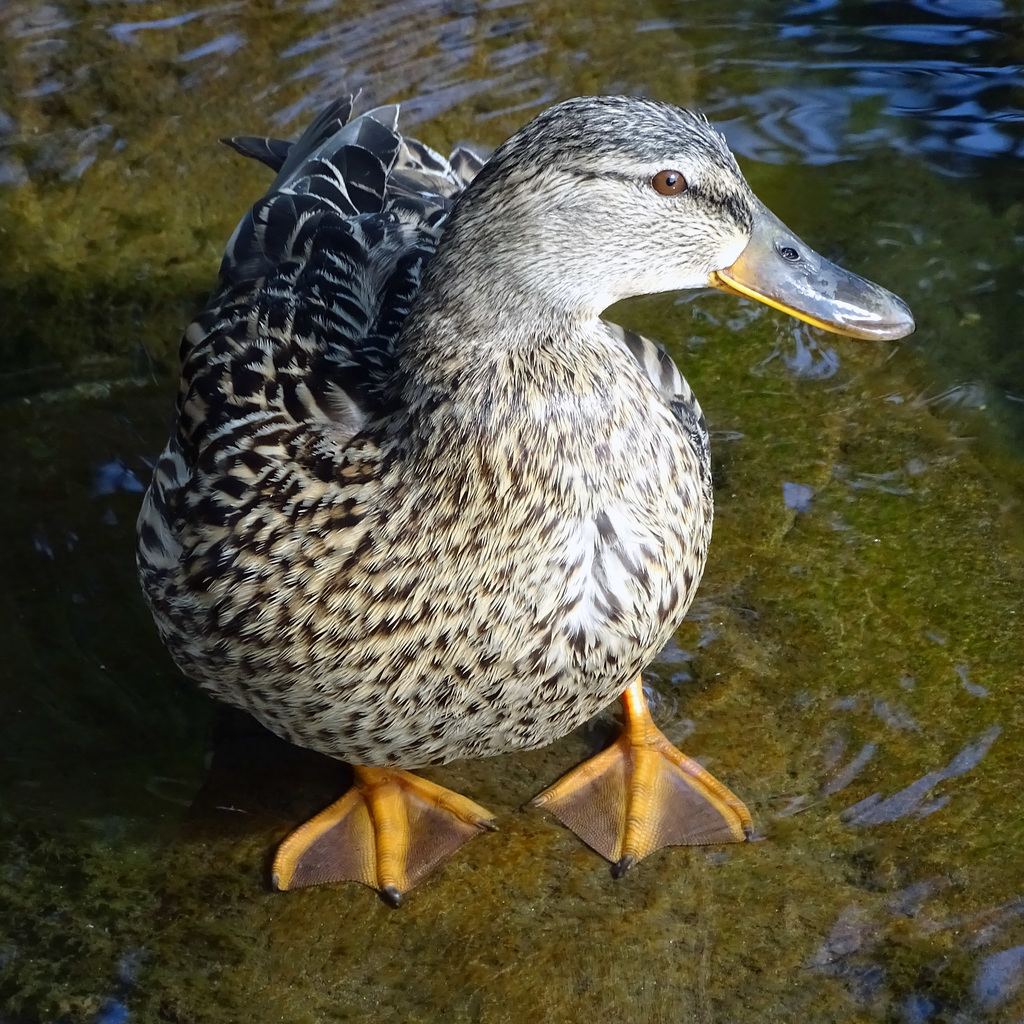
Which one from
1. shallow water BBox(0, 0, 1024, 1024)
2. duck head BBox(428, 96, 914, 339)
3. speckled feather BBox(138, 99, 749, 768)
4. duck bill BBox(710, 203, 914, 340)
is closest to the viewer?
duck head BBox(428, 96, 914, 339)

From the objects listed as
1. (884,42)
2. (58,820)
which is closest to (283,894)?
(58,820)

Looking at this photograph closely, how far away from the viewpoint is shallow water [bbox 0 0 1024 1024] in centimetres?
277

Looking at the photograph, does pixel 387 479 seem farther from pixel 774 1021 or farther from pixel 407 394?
pixel 774 1021

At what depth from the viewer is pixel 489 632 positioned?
2547mm

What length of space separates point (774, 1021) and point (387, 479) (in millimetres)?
1347

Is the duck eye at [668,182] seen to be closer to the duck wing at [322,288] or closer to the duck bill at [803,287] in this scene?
the duck bill at [803,287]

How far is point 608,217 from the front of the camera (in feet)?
7.59

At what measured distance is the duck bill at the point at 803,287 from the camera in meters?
2.50

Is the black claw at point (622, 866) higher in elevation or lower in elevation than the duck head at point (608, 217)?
lower

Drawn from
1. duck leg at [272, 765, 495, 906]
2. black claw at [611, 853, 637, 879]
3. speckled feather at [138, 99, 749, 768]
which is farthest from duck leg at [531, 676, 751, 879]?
speckled feather at [138, 99, 749, 768]

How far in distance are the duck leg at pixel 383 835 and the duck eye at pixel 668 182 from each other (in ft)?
5.12

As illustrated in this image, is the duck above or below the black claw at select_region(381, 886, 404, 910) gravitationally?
above

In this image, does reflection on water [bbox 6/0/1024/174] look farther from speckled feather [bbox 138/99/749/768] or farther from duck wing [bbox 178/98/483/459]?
speckled feather [bbox 138/99/749/768]

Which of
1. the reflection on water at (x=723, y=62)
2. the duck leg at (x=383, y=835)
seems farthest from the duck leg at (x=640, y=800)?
the reflection on water at (x=723, y=62)
